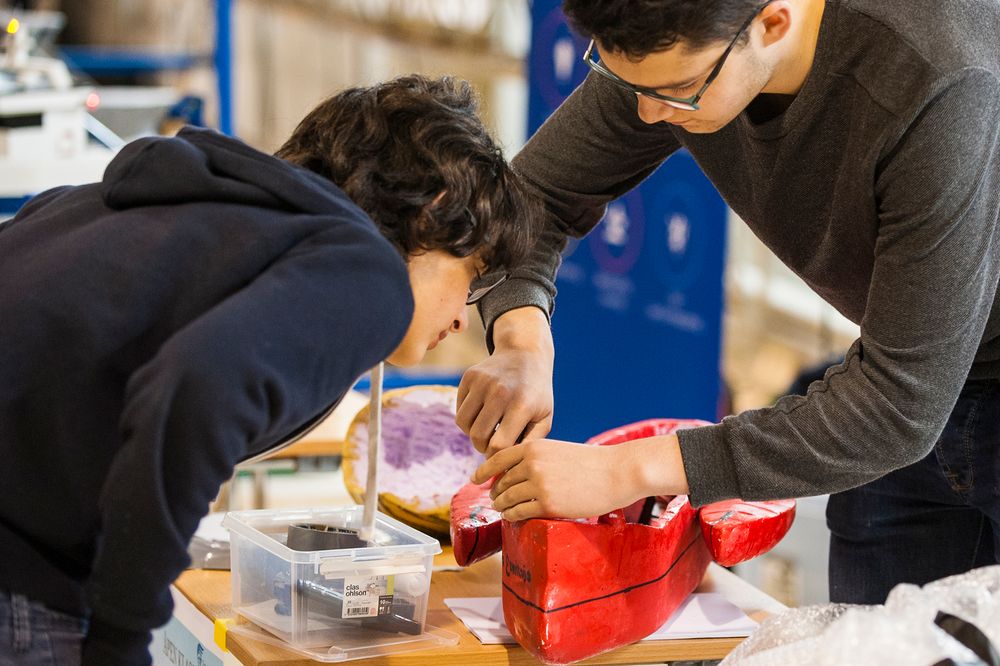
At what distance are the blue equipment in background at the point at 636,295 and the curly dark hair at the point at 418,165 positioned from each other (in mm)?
1892

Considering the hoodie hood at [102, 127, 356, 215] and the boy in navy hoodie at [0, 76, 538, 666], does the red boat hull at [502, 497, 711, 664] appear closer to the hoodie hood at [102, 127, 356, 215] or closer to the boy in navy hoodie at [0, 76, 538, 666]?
the boy in navy hoodie at [0, 76, 538, 666]

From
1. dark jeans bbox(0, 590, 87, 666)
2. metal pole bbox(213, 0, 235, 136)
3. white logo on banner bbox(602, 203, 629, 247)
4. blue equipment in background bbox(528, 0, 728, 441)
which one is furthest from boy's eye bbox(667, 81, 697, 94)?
metal pole bbox(213, 0, 235, 136)

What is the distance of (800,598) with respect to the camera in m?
2.96

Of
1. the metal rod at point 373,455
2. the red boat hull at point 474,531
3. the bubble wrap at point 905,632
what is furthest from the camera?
the red boat hull at point 474,531

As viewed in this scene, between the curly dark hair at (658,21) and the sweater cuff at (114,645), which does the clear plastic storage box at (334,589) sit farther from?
the curly dark hair at (658,21)

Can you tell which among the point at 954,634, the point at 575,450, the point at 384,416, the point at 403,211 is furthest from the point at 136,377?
the point at 384,416

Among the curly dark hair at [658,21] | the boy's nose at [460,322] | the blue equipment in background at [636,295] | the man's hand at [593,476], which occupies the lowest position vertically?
the blue equipment in background at [636,295]

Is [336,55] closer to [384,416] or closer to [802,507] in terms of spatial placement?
[802,507]

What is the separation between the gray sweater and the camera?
1166mm

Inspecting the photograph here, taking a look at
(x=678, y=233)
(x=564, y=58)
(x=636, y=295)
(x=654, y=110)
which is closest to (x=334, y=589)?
(x=654, y=110)

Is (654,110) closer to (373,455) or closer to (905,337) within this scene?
(905,337)

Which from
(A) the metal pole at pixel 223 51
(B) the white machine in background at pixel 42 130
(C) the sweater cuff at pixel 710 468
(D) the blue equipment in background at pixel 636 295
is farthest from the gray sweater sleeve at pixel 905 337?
(A) the metal pole at pixel 223 51

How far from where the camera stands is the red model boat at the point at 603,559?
134 cm

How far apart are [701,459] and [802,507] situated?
170 centimetres
